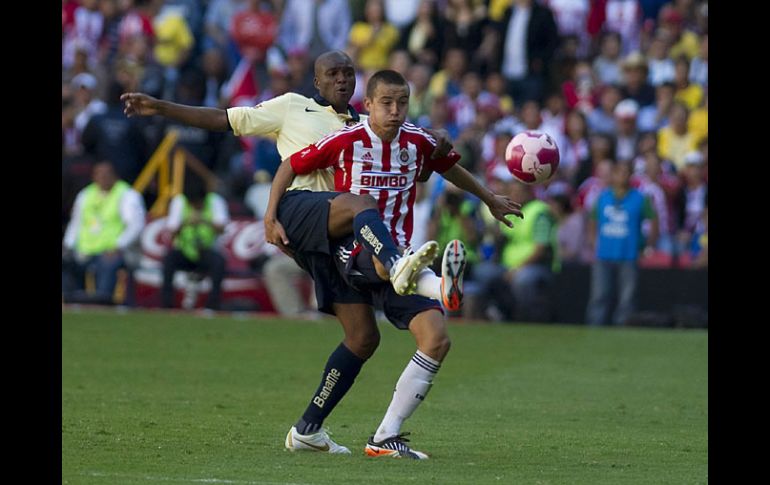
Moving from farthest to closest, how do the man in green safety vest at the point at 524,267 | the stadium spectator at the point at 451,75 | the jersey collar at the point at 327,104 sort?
the stadium spectator at the point at 451,75, the man in green safety vest at the point at 524,267, the jersey collar at the point at 327,104

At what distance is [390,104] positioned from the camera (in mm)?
9008

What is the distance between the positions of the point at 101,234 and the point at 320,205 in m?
12.9

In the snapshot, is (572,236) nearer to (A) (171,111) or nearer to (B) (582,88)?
(B) (582,88)

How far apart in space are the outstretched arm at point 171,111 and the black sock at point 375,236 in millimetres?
1251

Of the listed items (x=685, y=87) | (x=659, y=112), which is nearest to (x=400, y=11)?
(x=659, y=112)

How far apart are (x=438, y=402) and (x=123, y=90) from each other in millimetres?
13331

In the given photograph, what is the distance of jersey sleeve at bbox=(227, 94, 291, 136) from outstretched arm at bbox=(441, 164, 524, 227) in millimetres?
1118

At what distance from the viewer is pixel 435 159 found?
9.57 meters

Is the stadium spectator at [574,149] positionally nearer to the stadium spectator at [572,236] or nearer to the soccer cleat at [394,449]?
the stadium spectator at [572,236]

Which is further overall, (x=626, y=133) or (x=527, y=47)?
(x=527, y=47)

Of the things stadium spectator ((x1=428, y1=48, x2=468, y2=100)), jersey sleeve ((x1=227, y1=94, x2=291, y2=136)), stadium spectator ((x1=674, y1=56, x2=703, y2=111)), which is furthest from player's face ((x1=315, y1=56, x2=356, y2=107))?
stadium spectator ((x1=428, y1=48, x2=468, y2=100))

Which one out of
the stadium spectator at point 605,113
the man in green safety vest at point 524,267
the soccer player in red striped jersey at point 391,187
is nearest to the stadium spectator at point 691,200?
the stadium spectator at point 605,113

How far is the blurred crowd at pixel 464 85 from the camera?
69.5 ft
